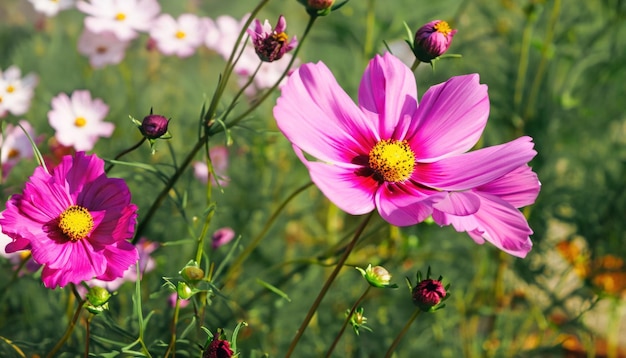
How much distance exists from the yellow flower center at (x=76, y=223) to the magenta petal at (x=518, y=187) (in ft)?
0.94

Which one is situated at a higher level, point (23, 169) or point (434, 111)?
point (434, 111)

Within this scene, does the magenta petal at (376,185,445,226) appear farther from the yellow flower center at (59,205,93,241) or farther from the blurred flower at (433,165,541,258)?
the yellow flower center at (59,205,93,241)

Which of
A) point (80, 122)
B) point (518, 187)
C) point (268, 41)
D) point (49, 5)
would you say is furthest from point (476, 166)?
point (49, 5)

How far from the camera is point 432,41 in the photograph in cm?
53

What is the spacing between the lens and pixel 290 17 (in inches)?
77.3

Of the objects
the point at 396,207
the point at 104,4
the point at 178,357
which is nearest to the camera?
the point at 396,207

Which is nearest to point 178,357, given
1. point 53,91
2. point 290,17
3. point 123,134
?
point 123,134

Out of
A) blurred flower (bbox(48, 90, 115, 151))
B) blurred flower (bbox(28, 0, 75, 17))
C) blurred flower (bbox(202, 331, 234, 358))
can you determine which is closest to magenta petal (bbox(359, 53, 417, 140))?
blurred flower (bbox(202, 331, 234, 358))

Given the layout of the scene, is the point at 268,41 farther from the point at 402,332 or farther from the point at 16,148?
the point at 16,148

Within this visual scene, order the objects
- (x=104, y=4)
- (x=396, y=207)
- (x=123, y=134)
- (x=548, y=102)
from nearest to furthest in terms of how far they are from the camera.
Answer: (x=396, y=207) → (x=104, y=4) → (x=548, y=102) → (x=123, y=134)

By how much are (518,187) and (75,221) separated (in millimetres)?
318

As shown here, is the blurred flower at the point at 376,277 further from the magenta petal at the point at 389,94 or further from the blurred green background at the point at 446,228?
the blurred green background at the point at 446,228

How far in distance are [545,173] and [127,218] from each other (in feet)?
2.58

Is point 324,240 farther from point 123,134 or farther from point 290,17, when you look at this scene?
point 290,17
